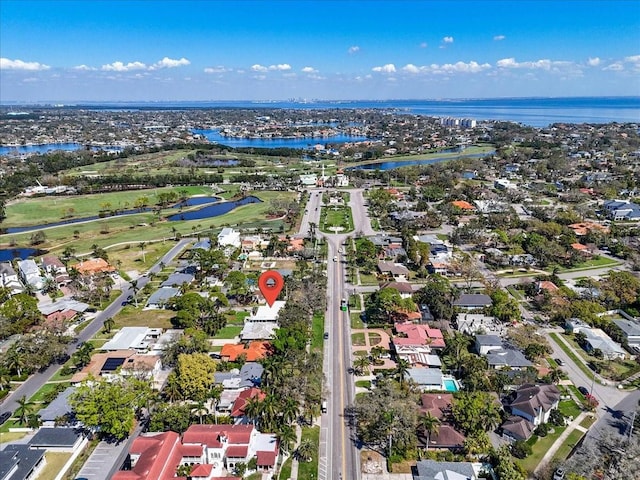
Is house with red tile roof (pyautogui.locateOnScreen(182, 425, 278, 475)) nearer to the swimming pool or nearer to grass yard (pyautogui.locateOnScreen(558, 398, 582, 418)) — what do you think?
the swimming pool

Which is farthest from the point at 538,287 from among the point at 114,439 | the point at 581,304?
the point at 114,439

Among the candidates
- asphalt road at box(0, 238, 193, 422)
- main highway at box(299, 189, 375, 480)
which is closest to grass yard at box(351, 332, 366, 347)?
main highway at box(299, 189, 375, 480)

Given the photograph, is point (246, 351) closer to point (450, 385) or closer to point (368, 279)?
point (450, 385)

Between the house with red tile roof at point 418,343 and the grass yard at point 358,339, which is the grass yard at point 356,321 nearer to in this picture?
the grass yard at point 358,339

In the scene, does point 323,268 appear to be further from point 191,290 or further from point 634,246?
point 634,246

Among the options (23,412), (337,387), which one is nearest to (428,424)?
(337,387)

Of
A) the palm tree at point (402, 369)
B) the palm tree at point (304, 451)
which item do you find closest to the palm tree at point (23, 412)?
the palm tree at point (304, 451)
